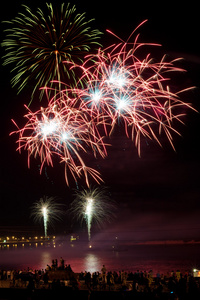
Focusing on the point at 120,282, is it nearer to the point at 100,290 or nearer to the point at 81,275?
the point at 100,290

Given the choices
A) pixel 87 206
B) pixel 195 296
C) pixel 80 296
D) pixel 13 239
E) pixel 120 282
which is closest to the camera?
pixel 195 296

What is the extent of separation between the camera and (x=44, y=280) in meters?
20.3

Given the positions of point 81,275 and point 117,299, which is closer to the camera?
point 117,299

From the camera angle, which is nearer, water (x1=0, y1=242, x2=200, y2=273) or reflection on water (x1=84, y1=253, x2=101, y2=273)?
reflection on water (x1=84, y1=253, x2=101, y2=273)

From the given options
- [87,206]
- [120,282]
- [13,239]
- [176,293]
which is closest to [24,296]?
[120,282]

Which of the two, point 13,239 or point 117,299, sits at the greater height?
point 117,299

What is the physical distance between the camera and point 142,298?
15898mm

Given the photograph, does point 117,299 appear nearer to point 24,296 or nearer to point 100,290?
point 100,290

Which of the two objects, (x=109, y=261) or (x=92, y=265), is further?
(x=109, y=261)

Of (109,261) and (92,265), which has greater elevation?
(92,265)

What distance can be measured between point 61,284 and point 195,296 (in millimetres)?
6542

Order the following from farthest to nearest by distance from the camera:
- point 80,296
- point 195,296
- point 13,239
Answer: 1. point 13,239
2. point 80,296
3. point 195,296

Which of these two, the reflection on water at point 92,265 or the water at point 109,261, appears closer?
the reflection on water at point 92,265

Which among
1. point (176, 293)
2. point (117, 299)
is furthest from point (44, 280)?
point (176, 293)
